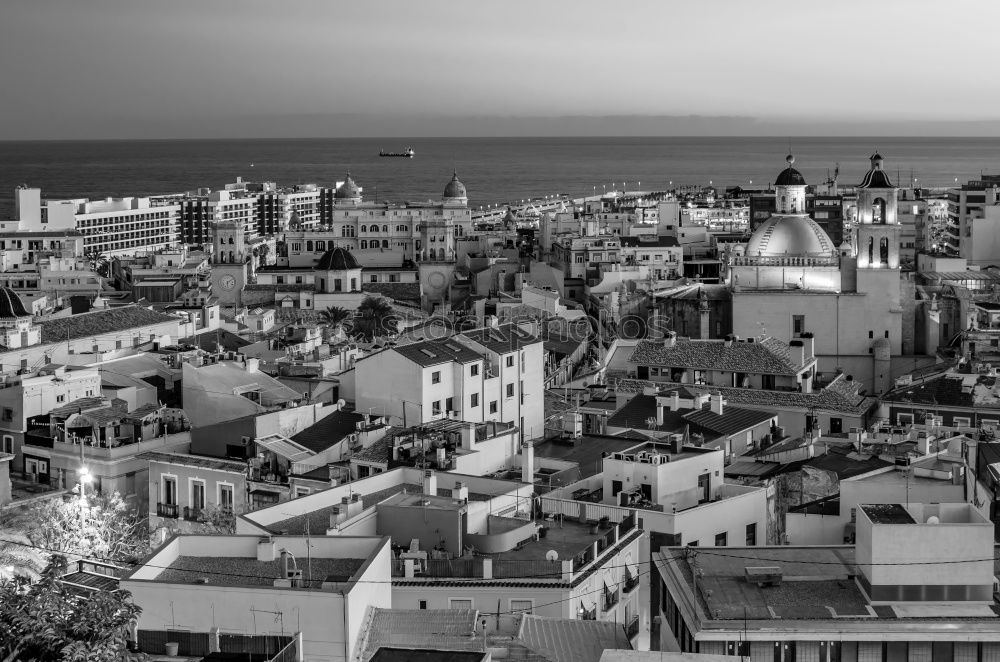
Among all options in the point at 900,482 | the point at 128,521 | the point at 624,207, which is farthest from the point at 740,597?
the point at 624,207

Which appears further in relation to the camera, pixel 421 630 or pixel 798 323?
pixel 798 323

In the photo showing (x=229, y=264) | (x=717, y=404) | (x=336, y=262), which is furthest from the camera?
(x=229, y=264)

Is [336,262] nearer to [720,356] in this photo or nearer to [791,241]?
[791,241]

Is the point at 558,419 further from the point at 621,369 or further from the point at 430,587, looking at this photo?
the point at 430,587

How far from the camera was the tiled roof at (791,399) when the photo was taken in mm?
30766

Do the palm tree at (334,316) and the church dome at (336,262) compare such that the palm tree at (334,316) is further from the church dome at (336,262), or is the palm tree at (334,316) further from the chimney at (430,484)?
the chimney at (430,484)

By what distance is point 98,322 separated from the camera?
38.2 metres

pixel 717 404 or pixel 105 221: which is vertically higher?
pixel 105 221

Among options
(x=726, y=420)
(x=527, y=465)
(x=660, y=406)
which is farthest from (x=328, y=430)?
(x=726, y=420)

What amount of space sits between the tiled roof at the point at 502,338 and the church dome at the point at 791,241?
602 inches

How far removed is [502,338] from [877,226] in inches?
736

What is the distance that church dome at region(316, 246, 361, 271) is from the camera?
54.0m

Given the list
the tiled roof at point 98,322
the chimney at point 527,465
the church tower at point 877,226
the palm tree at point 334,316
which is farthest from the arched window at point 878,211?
the chimney at point 527,465

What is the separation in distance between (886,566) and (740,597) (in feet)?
3.99
